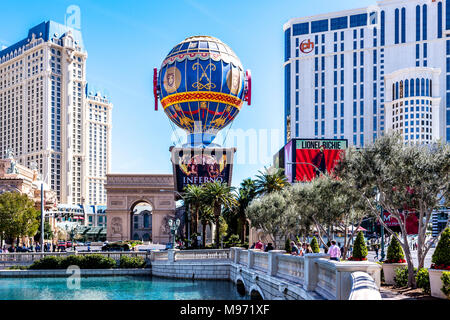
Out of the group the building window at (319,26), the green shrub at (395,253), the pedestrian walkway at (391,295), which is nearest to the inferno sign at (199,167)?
the green shrub at (395,253)

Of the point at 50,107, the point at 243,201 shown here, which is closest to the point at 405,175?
the point at 243,201

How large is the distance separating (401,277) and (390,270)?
1.30m

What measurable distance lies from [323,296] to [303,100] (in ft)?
489

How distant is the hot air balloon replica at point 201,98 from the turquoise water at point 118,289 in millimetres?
37785

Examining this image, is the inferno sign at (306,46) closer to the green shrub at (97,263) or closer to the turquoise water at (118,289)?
the green shrub at (97,263)

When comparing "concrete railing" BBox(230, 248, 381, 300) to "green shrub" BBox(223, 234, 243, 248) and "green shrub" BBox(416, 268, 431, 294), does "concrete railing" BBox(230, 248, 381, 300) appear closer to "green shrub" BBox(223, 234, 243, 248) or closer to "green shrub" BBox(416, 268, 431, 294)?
"green shrub" BBox(416, 268, 431, 294)

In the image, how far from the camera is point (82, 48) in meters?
183

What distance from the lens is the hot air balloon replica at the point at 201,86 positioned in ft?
244

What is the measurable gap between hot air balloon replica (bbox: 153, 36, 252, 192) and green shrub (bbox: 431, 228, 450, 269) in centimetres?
5868

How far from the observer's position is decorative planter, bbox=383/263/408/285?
858 inches

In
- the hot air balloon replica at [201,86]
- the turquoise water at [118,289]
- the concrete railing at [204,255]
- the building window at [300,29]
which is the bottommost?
the turquoise water at [118,289]

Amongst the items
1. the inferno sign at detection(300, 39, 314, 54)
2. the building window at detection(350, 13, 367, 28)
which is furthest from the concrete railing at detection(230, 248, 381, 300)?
the building window at detection(350, 13, 367, 28)

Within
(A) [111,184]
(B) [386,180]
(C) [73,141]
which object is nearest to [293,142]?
(A) [111,184]
